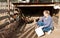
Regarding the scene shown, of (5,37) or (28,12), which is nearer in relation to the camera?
(5,37)

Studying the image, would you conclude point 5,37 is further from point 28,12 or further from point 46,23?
point 28,12

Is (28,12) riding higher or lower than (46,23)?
lower

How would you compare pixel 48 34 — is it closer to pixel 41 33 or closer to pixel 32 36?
pixel 41 33

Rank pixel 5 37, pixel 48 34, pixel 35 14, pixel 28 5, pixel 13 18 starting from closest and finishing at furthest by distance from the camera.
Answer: pixel 5 37 < pixel 48 34 < pixel 13 18 < pixel 28 5 < pixel 35 14

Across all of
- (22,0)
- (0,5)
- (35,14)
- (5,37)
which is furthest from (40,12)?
(5,37)

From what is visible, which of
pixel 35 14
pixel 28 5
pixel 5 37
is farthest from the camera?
pixel 35 14

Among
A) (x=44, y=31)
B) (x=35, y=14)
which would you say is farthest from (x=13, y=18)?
(x=35, y=14)

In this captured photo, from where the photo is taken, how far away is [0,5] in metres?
12.1

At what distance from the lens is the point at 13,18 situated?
7.34m

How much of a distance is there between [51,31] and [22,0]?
598 centimetres

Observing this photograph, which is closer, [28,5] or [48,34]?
[48,34]

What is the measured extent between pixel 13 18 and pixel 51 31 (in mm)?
1598

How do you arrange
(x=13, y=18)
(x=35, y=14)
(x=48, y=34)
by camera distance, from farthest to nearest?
1. (x=35, y=14)
2. (x=13, y=18)
3. (x=48, y=34)

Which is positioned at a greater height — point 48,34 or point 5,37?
point 5,37
